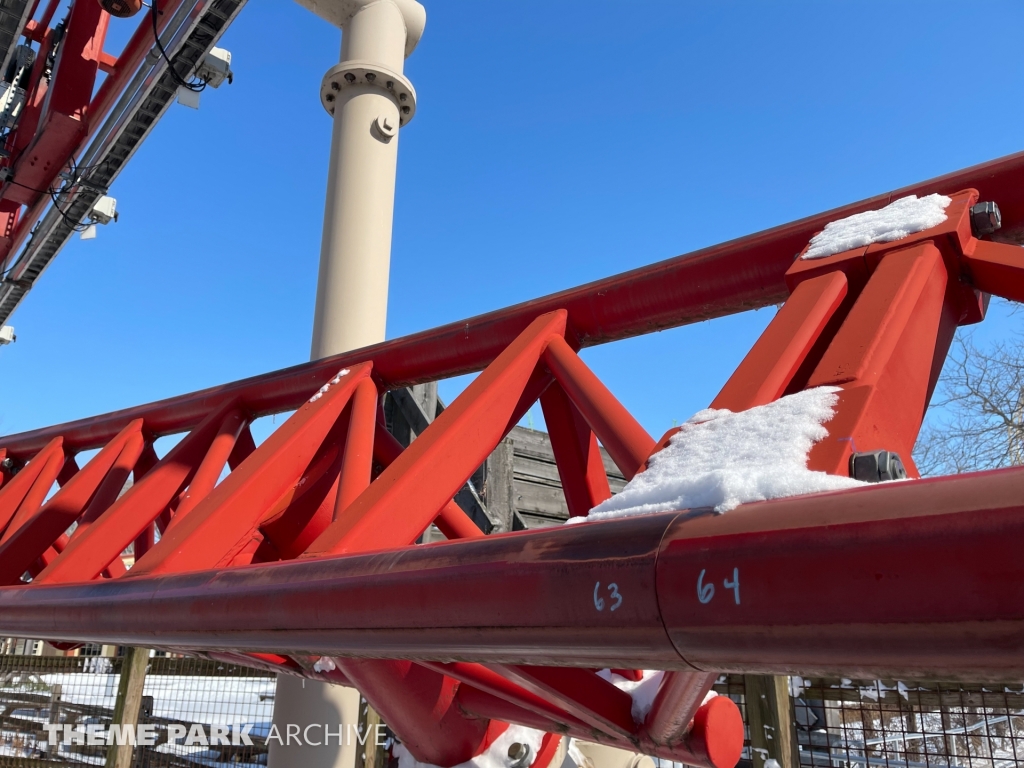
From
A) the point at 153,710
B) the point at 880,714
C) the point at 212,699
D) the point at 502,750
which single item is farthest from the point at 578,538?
the point at 153,710

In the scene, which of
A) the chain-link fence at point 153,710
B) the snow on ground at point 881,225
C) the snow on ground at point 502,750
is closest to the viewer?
the snow on ground at point 881,225

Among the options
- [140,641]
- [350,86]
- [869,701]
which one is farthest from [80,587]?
[350,86]

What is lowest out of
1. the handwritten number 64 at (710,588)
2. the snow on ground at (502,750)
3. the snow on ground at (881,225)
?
the snow on ground at (502,750)

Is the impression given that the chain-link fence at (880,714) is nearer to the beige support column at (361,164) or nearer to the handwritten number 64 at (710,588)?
the handwritten number 64 at (710,588)

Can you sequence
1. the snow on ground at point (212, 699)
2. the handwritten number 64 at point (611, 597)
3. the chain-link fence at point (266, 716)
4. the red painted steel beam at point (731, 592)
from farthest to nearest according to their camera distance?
1. the snow on ground at point (212, 699)
2. the chain-link fence at point (266, 716)
3. the handwritten number 64 at point (611, 597)
4. the red painted steel beam at point (731, 592)

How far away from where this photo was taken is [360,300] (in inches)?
221

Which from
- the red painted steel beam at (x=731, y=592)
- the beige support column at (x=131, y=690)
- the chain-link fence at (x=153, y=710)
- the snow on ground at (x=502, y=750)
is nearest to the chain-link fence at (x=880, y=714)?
the snow on ground at (x=502, y=750)

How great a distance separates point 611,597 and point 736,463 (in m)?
0.44

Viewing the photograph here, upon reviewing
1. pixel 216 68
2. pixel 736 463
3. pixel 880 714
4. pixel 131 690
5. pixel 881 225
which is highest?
pixel 216 68

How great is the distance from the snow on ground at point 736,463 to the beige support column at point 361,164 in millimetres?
4011

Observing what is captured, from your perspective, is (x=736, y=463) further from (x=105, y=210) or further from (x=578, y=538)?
(x=105, y=210)

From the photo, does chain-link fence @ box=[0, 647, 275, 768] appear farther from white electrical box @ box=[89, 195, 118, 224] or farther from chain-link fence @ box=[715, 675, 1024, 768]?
white electrical box @ box=[89, 195, 118, 224]

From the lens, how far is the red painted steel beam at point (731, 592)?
96 centimetres

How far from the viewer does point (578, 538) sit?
1395 mm
